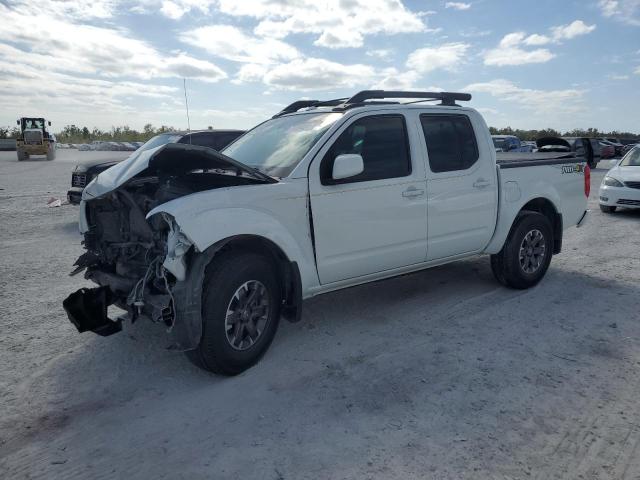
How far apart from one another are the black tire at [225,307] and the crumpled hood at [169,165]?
653 millimetres

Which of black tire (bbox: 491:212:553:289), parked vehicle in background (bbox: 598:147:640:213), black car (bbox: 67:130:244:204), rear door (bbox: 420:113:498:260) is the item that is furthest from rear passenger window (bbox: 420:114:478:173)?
parked vehicle in background (bbox: 598:147:640:213)

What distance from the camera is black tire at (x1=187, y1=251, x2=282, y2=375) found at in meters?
3.63

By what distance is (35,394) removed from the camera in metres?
3.58

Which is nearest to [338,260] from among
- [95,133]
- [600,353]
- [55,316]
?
[600,353]

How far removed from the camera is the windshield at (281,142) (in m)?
4.37

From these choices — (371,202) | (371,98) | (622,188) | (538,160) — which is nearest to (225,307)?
(371,202)

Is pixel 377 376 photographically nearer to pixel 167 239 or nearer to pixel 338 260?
pixel 338 260

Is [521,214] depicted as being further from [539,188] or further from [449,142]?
[449,142]

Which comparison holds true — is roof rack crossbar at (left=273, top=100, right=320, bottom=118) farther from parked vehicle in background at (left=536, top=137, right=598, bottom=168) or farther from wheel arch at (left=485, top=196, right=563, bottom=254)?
parked vehicle in background at (left=536, top=137, right=598, bottom=168)

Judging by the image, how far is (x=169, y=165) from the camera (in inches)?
154

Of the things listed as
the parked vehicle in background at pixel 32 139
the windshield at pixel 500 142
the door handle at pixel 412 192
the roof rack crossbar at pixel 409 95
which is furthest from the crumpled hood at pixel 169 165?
the parked vehicle in background at pixel 32 139

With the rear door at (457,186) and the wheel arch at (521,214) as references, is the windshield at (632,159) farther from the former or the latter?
the rear door at (457,186)

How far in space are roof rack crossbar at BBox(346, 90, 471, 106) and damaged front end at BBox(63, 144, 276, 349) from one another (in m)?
1.51

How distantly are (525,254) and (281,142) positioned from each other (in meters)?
3.04
